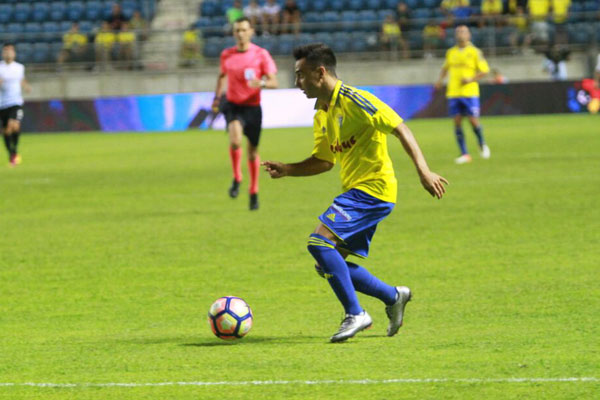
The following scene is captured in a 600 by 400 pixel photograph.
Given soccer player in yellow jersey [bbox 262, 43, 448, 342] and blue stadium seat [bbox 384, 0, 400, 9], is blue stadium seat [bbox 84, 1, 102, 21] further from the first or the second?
soccer player in yellow jersey [bbox 262, 43, 448, 342]

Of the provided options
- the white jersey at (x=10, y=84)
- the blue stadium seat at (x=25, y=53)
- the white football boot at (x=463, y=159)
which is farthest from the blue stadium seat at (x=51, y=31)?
the white football boot at (x=463, y=159)

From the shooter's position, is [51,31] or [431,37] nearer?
[431,37]

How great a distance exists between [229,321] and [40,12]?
3453 centimetres

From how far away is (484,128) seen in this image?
28.7m

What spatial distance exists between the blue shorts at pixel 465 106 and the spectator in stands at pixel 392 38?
1364cm

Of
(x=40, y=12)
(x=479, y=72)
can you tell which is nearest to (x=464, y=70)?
(x=479, y=72)

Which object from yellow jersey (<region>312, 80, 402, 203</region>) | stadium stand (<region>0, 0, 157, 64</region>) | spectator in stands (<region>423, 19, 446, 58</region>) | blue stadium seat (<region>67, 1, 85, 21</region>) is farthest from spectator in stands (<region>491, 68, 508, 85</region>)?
yellow jersey (<region>312, 80, 402, 203</region>)

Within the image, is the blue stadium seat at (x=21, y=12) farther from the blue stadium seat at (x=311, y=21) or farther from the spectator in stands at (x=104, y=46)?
the blue stadium seat at (x=311, y=21)

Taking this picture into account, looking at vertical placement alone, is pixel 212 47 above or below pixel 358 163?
below

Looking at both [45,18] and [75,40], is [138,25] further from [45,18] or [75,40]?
[45,18]

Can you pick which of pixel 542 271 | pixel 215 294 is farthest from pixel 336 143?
pixel 542 271

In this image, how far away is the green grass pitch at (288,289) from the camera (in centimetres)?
573

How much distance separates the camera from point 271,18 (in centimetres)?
3522

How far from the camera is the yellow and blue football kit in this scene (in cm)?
655
